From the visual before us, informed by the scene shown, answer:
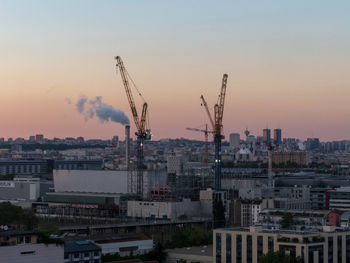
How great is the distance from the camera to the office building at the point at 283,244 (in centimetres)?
3053

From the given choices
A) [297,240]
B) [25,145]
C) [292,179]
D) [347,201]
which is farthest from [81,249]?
[25,145]

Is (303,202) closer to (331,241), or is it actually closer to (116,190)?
(116,190)

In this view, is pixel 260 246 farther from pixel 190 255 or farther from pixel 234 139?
pixel 234 139

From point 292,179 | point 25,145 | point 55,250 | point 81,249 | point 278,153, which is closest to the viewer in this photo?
point 55,250

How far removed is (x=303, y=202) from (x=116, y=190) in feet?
42.9

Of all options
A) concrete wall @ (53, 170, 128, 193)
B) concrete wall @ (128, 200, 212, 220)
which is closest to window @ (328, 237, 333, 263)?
concrete wall @ (128, 200, 212, 220)

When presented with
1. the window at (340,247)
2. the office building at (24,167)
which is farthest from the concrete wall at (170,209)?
the office building at (24,167)

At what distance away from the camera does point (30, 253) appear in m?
25.1

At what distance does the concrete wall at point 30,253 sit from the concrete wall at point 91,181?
140 ft

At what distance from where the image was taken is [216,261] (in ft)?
107

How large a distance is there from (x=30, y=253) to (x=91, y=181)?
148 ft

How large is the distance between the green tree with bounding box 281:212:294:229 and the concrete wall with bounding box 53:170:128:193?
27.7 meters

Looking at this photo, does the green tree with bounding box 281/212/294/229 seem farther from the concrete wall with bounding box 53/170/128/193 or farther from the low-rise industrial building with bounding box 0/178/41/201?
the low-rise industrial building with bounding box 0/178/41/201

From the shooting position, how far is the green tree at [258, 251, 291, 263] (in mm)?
29592
